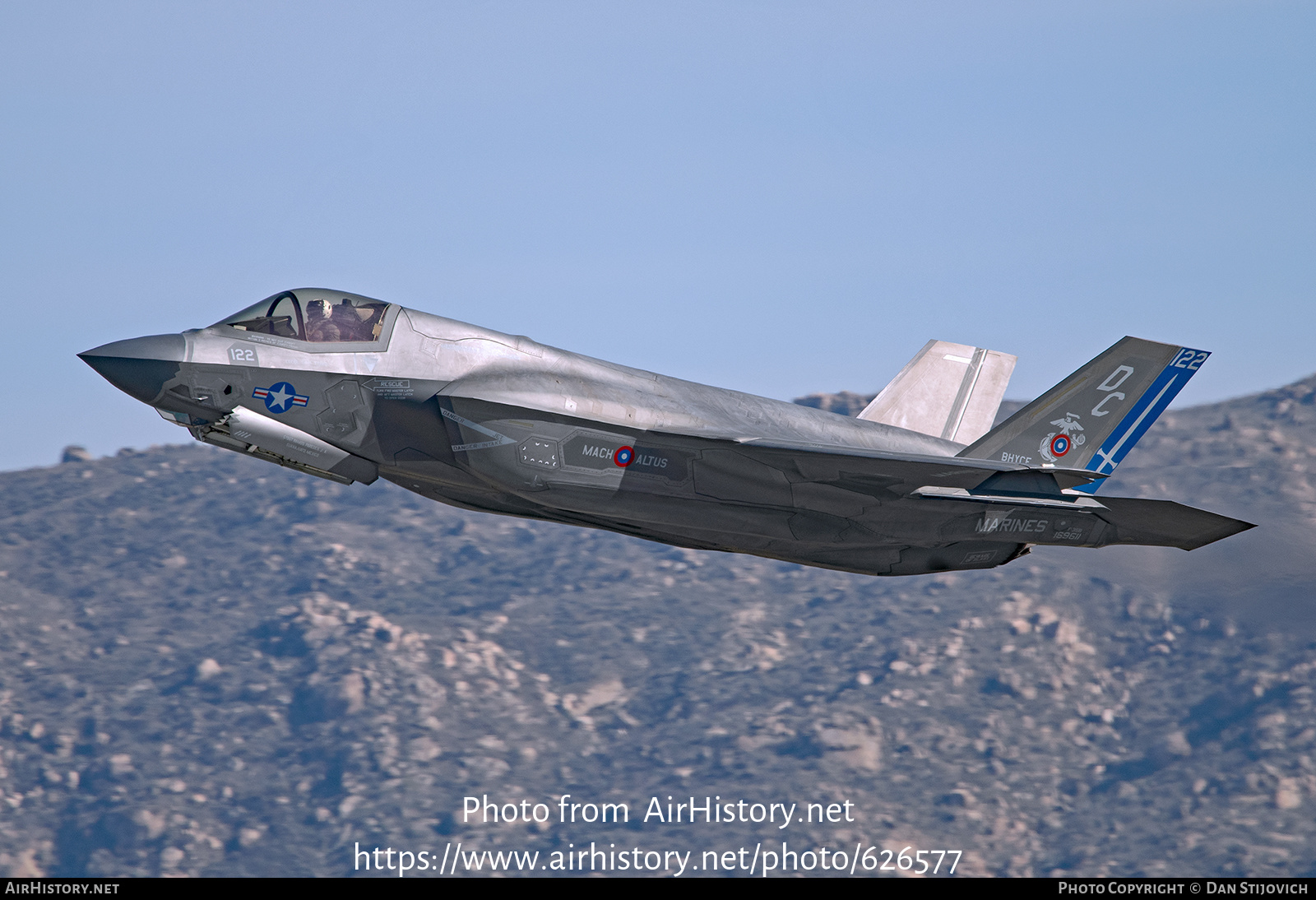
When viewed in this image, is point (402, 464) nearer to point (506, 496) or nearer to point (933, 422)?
point (506, 496)

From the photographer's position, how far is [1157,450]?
170875mm

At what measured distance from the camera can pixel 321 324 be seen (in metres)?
20.2

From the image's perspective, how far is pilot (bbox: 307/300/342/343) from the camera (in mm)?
20156

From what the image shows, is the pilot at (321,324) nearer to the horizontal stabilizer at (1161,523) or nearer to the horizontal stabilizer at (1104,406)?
the horizontal stabilizer at (1104,406)

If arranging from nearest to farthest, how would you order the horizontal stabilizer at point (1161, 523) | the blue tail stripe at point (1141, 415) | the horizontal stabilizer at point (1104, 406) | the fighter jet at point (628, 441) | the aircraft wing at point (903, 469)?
1. the fighter jet at point (628, 441)
2. the aircraft wing at point (903, 469)
3. the horizontal stabilizer at point (1161, 523)
4. the horizontal stabilizer at point (1104, 406)
5. the blue tail stripe at point (1141, 415)

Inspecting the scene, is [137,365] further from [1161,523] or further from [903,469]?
[1161,523]

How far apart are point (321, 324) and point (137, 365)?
2.75 metres

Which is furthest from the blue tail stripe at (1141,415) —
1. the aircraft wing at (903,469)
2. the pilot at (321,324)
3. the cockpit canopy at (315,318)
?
the pilot at (321,324)

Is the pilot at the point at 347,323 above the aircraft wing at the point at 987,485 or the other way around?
above

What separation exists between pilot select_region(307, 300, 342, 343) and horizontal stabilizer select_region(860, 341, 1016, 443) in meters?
10.3

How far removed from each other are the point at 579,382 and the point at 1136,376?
10059 millimetres

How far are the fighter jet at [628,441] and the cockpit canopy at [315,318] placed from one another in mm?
26

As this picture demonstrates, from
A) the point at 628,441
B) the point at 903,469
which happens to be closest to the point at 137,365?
the point at 628,441

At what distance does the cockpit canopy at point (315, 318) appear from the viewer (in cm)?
2008
